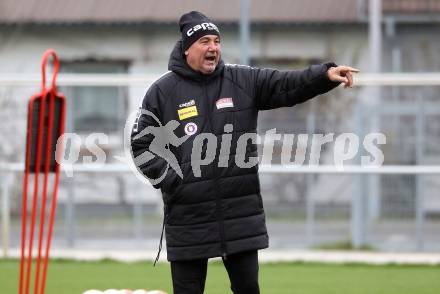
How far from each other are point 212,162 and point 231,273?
1.95 feet

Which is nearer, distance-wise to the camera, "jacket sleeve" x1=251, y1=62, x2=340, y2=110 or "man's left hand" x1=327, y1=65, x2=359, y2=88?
"man's left hand" x1=327, y1=65, x2=359, y2=88

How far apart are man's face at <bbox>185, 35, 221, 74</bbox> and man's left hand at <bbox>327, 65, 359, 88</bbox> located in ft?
1.87

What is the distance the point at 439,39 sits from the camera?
755 inches

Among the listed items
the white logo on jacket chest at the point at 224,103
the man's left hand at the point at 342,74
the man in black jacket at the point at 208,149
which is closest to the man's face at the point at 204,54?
the man in black jacket at the point at 208,149

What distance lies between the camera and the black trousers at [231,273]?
5789 mm

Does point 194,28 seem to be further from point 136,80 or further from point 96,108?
point 96,108

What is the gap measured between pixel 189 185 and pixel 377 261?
18.3ft

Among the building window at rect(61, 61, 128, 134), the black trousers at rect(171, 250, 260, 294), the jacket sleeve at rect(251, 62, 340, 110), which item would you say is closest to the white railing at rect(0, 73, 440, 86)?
the building window at rect(61, 61, 128, 134)

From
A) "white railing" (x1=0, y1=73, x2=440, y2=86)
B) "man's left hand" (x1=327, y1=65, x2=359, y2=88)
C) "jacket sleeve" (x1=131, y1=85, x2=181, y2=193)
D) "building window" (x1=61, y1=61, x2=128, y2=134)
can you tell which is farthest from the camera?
"building window" (x1=61, y1=61, x2=128, y2=134)

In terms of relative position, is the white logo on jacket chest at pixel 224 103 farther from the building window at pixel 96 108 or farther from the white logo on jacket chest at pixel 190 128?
the building window at pixel 96 108

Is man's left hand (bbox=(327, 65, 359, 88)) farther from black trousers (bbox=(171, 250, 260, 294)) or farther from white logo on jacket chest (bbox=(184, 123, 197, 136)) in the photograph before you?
black trousers (bbox=(171, 250, 260, 294))

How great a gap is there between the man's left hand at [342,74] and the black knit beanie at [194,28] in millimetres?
614

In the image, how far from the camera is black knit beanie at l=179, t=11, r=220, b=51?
575cm

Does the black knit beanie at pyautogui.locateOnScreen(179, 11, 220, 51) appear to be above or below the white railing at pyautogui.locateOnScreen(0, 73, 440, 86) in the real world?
below
